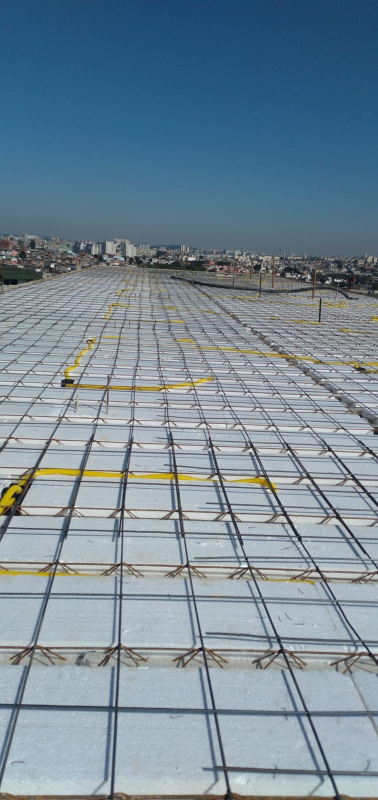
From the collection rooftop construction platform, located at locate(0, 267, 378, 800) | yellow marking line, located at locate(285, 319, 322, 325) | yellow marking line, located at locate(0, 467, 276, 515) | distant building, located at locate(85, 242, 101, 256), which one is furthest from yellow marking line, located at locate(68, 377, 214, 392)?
distant building, located at locate(85, 242, 101, 256)

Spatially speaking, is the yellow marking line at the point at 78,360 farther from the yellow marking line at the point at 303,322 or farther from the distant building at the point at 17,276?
the distant building at the point at 17,276

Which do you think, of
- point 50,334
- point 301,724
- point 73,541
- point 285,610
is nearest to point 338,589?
point 285,610

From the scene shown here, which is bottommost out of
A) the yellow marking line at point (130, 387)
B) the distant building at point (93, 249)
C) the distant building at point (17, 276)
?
the yellow marking line at point (130, 387)

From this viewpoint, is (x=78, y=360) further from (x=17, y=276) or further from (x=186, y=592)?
(x=17, y=276)

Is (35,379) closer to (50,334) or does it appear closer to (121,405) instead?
(121,405)

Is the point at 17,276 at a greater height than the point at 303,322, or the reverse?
the point at 17,276

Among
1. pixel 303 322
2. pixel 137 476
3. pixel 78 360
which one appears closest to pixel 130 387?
pixel 78 360

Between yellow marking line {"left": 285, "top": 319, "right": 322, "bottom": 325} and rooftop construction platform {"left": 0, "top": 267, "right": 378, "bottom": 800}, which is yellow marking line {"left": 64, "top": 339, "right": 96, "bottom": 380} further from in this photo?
yellow marking line {"left": 285, "top": 319, "right": 322, "bottom": 325}

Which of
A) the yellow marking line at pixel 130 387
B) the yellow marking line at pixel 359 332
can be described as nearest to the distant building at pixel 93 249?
the yellow marking line at pixel 359 332
